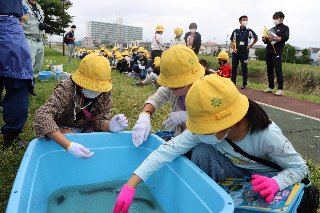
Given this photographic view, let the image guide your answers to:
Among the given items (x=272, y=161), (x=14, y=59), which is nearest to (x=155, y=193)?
(x=272, y=161)

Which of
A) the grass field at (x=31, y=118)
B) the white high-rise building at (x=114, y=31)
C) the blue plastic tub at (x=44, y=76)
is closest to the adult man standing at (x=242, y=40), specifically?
the grass field at (x=31, y=118)

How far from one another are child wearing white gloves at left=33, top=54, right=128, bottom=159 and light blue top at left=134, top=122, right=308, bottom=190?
497mm

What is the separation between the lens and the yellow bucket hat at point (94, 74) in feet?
6.94

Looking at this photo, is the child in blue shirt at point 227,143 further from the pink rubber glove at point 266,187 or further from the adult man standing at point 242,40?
A: the adult man standing at point 242,40

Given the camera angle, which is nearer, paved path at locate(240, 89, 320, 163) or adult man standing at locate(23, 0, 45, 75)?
paved path at locate(240, 89, 320, 163)

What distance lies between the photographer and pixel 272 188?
1460 millimetres

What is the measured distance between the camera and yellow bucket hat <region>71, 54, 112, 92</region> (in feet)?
6.94

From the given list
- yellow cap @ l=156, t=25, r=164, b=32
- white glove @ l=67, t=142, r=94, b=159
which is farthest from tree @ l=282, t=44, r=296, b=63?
white glove @ l=67, t=142, r=94, b=159

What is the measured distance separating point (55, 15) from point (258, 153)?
86.1 feet

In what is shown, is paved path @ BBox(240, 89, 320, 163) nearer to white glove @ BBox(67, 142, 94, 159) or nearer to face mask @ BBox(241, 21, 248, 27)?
face mask @ BBox(241, 21, 248, 27)

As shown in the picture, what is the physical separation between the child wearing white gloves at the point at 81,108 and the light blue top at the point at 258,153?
50 centimetres

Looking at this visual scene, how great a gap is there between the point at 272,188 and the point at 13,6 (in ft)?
6.97

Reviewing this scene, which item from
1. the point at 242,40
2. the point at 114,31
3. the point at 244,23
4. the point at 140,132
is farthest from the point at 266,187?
the point at 114,31

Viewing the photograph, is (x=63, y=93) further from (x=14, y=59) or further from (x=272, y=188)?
(x=272, y=188)
